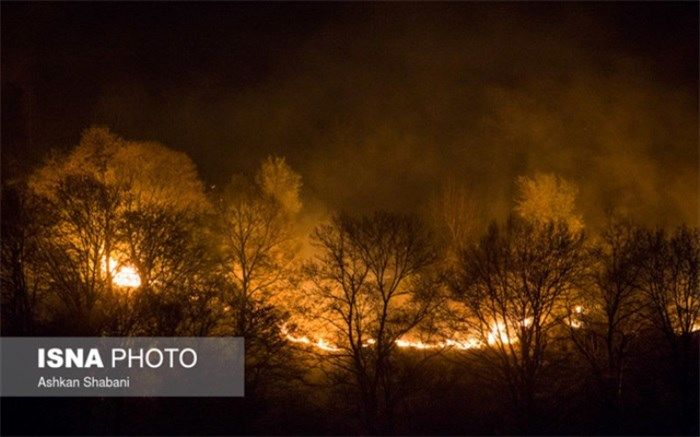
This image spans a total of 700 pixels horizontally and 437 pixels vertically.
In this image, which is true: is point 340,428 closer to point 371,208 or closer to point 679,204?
point 371,208

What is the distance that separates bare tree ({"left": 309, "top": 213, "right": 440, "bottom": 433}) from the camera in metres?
27.2

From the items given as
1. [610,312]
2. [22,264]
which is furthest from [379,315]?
[22,264]

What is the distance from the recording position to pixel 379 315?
2822 centimetres

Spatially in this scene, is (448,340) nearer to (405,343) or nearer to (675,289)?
(405,343)

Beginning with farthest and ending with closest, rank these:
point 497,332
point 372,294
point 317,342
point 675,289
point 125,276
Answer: point 372,294
point 317,342
point 675,289
point 497,332
point 125,276

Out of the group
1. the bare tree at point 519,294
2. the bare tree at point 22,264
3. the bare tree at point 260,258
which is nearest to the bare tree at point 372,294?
the bare tree at point 519,294

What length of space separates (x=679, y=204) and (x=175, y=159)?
113 feet

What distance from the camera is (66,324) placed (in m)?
23.4

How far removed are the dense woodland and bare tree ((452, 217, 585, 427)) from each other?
0.09 metres

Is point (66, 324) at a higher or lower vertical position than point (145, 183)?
lower

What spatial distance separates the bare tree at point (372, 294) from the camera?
27172 millimetres

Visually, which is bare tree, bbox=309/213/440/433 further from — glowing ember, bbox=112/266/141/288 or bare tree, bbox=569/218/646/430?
glowing ember, bbox=112/266/141/288

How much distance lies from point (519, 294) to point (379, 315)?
6.12 meters

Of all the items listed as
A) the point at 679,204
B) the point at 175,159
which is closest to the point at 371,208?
the point at 175,159
